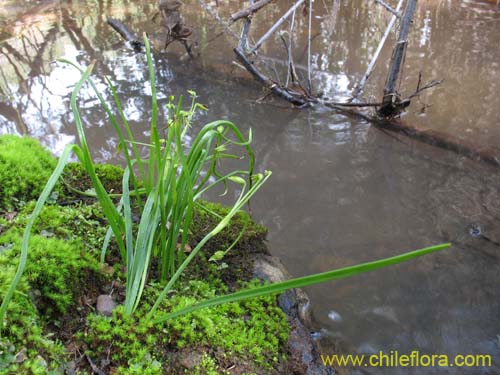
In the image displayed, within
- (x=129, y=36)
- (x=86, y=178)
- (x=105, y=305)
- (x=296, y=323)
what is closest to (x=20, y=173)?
(x=86, y=178)

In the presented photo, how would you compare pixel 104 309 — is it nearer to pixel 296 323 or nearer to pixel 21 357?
pixel 21 357

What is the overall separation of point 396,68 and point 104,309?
13.6 feet

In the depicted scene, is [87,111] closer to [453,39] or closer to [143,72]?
[143,72]

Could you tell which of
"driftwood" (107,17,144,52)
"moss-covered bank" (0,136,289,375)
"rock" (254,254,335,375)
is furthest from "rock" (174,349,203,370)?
"driftwood" (107,17,144,52)

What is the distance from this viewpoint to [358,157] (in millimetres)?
4191

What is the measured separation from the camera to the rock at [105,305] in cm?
165

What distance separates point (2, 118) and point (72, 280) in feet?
14.4

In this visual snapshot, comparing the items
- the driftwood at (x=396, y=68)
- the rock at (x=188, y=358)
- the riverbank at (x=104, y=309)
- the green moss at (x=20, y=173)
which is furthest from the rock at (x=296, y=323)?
the driftwood at (x=396, y=68)

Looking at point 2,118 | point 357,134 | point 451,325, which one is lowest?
point 451,325

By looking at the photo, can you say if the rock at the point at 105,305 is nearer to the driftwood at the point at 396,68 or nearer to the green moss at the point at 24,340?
the green moss at the point at 24,340

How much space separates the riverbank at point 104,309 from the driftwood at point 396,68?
3232 mm

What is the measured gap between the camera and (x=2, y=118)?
16.6 ft

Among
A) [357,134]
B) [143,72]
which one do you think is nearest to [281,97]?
[357,134]

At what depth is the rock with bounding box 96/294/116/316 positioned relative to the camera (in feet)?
5.42
